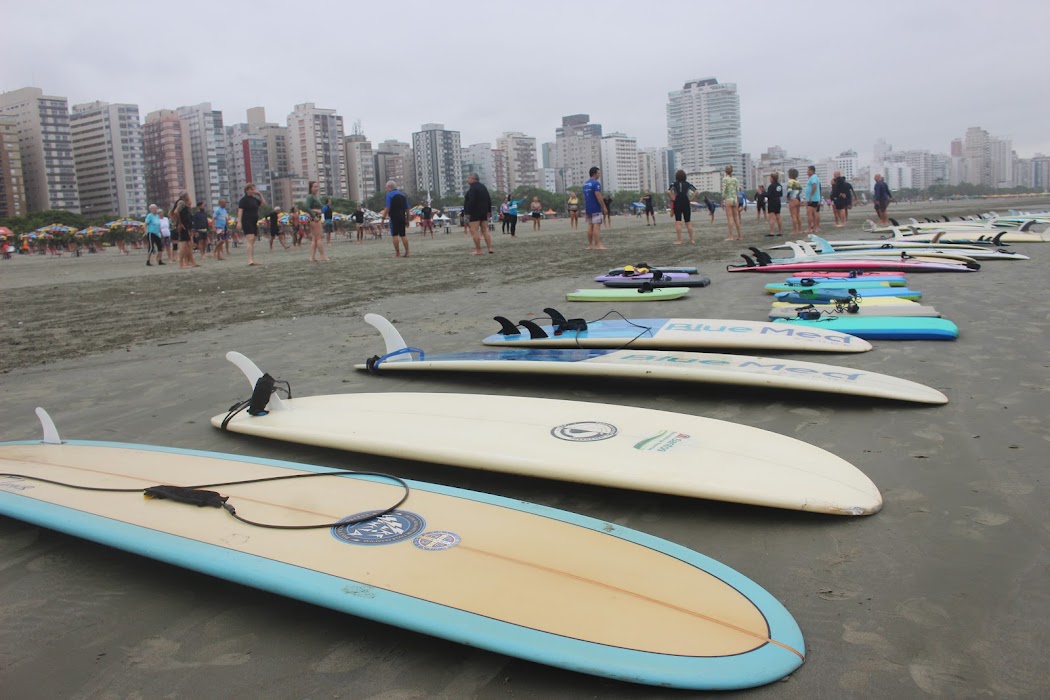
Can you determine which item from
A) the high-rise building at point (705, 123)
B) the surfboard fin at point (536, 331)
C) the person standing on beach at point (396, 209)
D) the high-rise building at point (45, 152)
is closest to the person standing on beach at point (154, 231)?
the person standing on beach at point (396, 209)

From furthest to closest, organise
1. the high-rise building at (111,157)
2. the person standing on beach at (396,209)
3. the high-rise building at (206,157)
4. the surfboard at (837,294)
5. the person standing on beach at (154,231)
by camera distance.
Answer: the high-rise building at (206,157) → the high-rise building at (111,157) → the person standing on beach at (154,231) → the person standing on beach at (396,209) → the surfboard at (837,294)

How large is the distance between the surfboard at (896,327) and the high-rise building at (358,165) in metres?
118

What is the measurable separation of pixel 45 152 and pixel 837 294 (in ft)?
334

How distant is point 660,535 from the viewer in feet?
7.98

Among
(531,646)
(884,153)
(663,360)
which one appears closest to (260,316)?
(663,360)

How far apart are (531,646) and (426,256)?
14.5 m

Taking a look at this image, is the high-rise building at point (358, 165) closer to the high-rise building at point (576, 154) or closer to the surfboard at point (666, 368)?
the high-rise building at point (576, 154)

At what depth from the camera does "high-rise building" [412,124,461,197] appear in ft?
443

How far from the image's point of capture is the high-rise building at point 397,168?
5128 inches

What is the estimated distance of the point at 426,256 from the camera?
15781 millimetres

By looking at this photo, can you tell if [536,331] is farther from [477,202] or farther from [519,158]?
[519,158]

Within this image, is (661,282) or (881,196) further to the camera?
(881,196)

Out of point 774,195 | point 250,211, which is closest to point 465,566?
point 250,211

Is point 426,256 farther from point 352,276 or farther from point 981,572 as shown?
point 981,572
